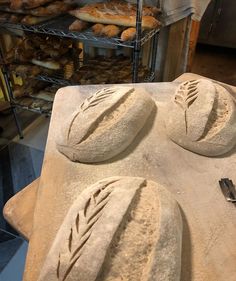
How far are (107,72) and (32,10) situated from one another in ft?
1.72

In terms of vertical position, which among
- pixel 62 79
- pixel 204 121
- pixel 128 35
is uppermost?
pixel 128 35

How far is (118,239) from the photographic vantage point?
59 cm

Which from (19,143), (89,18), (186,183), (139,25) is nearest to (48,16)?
(89,18)

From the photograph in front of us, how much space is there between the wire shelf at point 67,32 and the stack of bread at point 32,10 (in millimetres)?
32

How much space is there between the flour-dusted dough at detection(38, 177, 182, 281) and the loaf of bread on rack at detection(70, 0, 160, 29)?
3.06 feet

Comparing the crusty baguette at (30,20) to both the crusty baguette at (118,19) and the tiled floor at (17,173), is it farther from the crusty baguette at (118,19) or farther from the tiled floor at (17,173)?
the tiled floor at (17,173)

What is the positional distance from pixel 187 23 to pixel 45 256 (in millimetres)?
1512

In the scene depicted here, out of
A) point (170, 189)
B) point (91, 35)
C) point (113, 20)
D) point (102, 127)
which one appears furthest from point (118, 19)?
point (170, 189)

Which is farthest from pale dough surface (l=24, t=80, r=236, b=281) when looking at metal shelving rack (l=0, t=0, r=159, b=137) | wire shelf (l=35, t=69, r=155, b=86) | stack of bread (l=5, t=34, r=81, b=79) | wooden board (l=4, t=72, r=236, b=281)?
stack of bread (l=5, t=34, r=81, b=79)

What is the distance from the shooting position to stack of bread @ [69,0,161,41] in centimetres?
127

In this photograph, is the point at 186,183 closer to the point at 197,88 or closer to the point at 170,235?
the point at 170,235

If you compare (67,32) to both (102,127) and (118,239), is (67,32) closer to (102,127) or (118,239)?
(102,127)

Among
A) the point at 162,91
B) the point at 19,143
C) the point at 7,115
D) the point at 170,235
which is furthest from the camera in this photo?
the point at 7,115

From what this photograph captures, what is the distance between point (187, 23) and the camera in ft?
5.21
